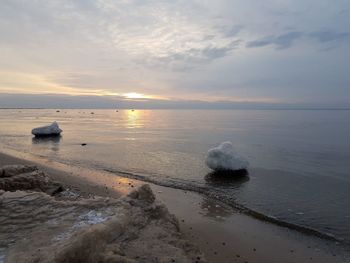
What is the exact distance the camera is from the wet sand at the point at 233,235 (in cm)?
858

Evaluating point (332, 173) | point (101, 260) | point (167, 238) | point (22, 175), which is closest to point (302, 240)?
point (167, 238)

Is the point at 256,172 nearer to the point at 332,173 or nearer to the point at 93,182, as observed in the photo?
the point at 332,173

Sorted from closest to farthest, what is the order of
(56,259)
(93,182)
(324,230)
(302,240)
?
1. (56,259)
2. (302,240)
3. (324,230)
4. (93,182)

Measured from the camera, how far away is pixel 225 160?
20.1 m

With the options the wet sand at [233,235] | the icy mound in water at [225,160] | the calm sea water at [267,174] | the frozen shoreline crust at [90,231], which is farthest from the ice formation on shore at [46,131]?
the frozen shoreline crust at [90,231]

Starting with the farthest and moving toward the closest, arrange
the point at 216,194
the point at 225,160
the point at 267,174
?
the point at 267,174
the point at 225,160
the point at 216,194

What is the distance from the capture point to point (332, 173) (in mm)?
20875

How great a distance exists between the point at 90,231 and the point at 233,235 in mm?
5025

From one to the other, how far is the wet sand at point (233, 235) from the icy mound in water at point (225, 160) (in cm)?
538

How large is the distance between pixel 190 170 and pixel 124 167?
4392 millimetres

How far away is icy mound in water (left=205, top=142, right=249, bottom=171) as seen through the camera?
20016 mm

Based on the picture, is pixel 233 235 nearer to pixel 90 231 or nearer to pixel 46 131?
pixel 90 231

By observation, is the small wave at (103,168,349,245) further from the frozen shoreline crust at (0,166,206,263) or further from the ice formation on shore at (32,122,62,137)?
the ice formation on shore at (32,122,62,137)

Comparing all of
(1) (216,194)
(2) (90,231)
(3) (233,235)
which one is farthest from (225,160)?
(2) (90,231)
